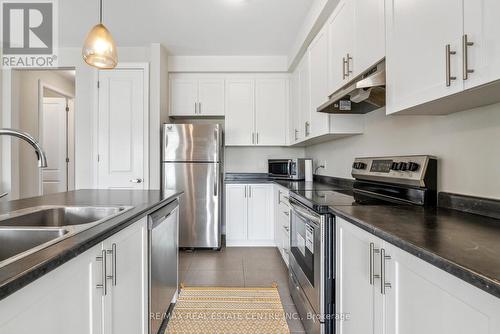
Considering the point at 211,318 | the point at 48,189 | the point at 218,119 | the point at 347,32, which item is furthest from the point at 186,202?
the point at 48,189

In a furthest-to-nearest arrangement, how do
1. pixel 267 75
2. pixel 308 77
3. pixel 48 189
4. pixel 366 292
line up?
pixel 48 189 → pixel 267 75 → pixel 308 77 → pixel 366 292

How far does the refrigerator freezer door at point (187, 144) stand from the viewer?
11.5 feet

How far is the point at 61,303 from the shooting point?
0.77 metres

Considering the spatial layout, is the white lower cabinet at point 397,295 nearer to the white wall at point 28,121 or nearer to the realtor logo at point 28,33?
the realtor logo at point 28,33

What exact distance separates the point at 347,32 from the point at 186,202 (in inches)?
102

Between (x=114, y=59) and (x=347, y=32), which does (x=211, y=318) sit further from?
(x=347, y=32)

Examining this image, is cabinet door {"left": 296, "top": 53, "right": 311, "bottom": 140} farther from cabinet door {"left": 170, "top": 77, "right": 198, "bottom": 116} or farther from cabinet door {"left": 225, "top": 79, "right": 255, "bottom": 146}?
cabinet door {"left": 170, "top": 77, "right": 198, "bottom": 116}

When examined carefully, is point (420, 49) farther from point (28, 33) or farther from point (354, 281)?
point (28, 33)

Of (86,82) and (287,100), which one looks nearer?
(86,82)

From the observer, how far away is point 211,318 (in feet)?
6.63

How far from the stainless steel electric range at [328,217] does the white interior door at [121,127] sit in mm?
2434

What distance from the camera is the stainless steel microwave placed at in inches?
137

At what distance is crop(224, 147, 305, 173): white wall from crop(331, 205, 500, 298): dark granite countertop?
287cm

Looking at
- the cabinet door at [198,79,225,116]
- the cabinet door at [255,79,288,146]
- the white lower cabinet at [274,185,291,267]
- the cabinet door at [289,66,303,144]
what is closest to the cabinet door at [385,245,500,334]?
the white lower cabinet at [274,185,291,267]
